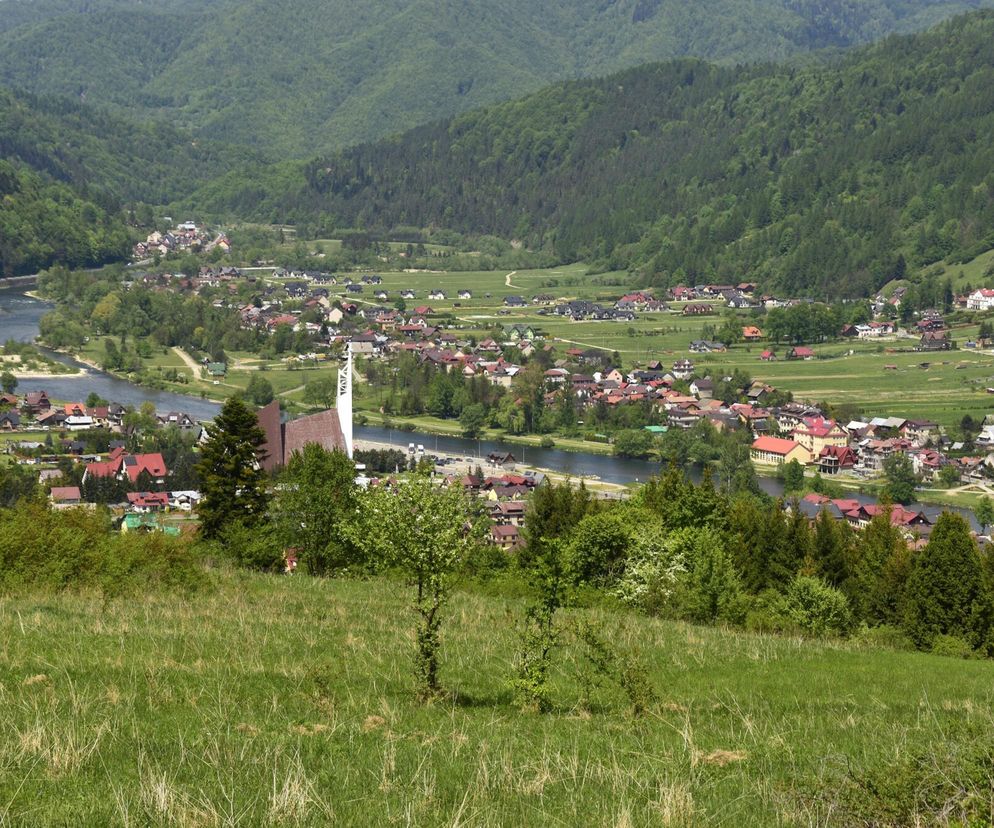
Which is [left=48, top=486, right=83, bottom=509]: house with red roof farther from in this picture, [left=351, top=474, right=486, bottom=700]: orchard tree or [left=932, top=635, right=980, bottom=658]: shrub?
[left=351, top=474, right=486, bottom=700]: orchard tree

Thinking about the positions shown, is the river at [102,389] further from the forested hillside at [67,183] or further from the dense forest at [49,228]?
the forested hillside at [67,183]

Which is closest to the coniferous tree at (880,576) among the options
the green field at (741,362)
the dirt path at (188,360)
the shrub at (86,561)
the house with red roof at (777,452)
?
the shrub at (86,561)

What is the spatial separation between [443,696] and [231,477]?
567 inches

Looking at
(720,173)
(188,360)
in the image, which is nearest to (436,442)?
(188,360)

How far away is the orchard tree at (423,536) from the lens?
9539 mm

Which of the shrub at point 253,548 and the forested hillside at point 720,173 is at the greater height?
the forested hillside at point 720,173

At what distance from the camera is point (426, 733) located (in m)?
8.17

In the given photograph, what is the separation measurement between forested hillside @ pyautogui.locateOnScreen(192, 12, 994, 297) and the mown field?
10138 centimetres

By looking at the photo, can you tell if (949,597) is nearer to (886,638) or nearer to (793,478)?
(886,638)

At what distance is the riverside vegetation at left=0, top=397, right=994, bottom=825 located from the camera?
21.0ft

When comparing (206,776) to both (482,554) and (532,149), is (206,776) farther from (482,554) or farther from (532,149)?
(532,149)

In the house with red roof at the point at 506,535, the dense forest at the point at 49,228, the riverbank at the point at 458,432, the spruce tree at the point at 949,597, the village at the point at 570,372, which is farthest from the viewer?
the dense forest at the point at 49,228

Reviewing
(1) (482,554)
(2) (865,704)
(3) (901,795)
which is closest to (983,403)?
(1) (482,554)

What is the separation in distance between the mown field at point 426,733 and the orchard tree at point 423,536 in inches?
14.2
